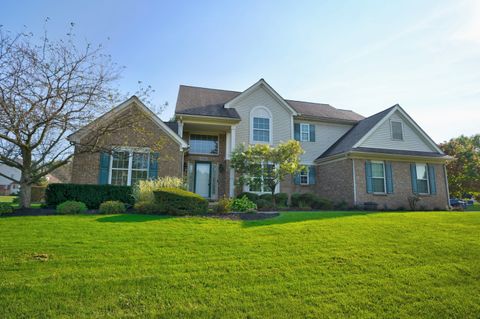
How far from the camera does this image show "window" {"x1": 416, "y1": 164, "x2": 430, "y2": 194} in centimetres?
1716

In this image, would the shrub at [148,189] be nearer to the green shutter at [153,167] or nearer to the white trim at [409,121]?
the green shutter at [153,167]

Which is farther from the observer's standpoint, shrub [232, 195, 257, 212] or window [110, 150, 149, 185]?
window [110, 150, 149, 185]

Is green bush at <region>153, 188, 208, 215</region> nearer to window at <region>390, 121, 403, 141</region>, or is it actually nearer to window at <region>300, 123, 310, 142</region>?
window at <region>300, 123, 310, 142</region>

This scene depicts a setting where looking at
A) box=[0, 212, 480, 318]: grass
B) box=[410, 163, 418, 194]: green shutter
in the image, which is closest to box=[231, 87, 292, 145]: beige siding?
box=[410, 163, 418, 194]: green shutter

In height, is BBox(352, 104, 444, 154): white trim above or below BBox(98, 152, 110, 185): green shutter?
above

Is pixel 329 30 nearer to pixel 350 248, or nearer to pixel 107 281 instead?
pixel 350 248

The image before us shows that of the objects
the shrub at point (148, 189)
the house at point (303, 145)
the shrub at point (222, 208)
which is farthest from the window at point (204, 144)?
the shrub at point (222, 208)

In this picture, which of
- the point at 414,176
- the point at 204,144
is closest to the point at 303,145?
the point at 204,144

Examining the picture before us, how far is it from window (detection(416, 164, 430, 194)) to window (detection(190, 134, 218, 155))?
12.8 m

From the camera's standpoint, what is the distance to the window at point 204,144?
17.9m

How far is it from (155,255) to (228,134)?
12700 mm

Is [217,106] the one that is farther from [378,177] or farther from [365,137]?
[378,177]

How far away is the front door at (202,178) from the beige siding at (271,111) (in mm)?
3512

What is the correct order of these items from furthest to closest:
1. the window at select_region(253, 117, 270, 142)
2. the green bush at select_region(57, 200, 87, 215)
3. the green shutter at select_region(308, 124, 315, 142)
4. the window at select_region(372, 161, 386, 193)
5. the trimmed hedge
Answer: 1. the green shutter at select_region(308, 124, 315, 142)
2. the window at select_region(253, 117, 270, 142)
3. the window at select_region(372, 161, 386, 193)
4. the trimmed hedge
5. the green bush at select_region(57, 200, 87, 215)
